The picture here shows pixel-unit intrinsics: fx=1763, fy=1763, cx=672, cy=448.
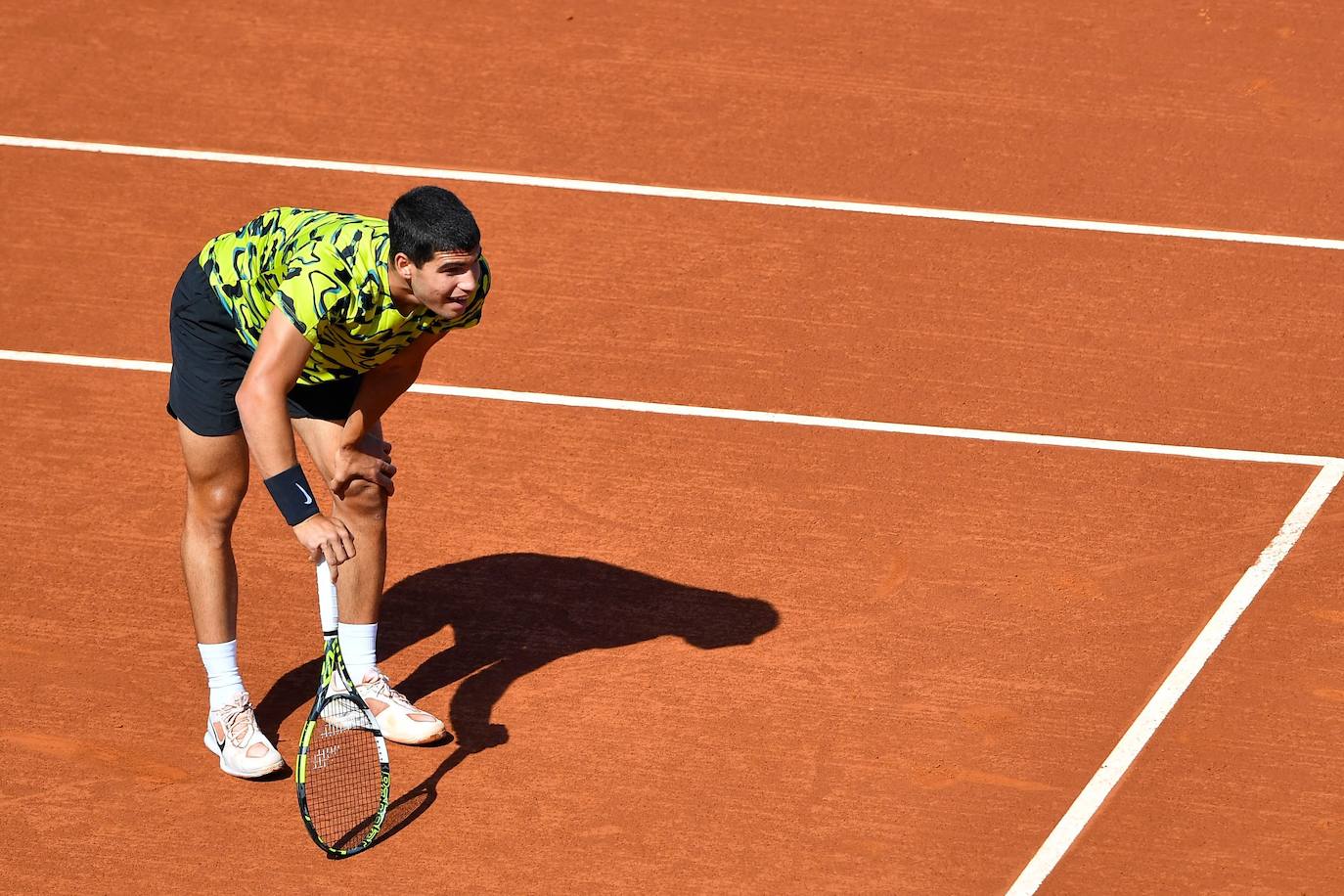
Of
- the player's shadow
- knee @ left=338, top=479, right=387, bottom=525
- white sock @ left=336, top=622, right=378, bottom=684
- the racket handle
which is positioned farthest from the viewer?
the player's shadow

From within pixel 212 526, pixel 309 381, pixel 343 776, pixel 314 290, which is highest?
pixel 314 290

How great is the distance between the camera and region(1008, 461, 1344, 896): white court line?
6004mm

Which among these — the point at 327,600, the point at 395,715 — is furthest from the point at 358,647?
the point at 327,600

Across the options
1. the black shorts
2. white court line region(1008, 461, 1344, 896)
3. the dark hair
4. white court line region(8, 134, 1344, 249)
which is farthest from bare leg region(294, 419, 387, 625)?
white court line region(8, 134, 1344, 249)

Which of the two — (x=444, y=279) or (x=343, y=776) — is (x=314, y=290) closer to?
(x=444, y=279)

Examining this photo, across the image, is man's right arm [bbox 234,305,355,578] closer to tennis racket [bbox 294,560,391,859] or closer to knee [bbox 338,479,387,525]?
tennis racket [bbox 294,560,391,859]

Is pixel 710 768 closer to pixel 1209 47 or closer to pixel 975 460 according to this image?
pixel 975 460

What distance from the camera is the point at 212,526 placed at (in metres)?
6.09

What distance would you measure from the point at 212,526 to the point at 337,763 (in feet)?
3.08

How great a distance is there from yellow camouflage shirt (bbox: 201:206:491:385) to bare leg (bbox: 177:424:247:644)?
385 millimetres

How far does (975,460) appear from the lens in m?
7.93

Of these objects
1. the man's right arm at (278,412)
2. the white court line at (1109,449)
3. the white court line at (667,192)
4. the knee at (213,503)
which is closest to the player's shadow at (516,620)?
the knee at (213,503)

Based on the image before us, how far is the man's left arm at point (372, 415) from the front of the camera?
5.84 meters

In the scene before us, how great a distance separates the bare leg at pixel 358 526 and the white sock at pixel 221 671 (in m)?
0.41
